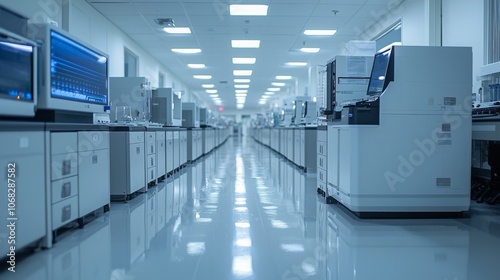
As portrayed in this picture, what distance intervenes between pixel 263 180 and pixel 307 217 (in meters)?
2.42

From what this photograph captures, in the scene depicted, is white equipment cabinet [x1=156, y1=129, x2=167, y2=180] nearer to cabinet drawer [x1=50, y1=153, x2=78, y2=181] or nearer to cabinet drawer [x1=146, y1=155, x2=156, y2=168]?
cabinet drawer [x1=146, y1=155, x2=156, y2=168]

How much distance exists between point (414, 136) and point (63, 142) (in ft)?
9.64

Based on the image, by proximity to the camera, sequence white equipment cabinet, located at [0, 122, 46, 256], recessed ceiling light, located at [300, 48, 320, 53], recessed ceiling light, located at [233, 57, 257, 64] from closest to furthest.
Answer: white equipment cabinet, located at [0, 122, 46, 256]
recessed ceiling light, located at [300, 48, 320, 53]
recessed ceiling light, located at [233, 57, 257, 64]

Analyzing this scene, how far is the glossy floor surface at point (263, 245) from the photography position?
206 centimetres

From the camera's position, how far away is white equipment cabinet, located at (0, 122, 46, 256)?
199cm

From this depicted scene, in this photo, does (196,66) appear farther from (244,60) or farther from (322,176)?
(322,176)

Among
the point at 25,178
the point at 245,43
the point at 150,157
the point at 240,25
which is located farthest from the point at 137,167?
the point at 245,43

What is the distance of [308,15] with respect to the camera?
6.96 meters

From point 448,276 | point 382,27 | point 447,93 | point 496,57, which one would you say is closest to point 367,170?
point 447,93

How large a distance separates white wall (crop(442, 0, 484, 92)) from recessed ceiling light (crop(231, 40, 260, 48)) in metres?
4.56

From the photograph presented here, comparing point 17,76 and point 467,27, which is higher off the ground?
point 467,27

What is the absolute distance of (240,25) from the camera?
7.51m

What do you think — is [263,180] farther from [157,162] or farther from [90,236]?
[90,236]

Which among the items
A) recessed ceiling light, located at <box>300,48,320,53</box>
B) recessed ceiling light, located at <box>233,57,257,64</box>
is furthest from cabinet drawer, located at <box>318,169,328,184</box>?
recessed ceiling light, located at <box>233,57,257,64</box>
